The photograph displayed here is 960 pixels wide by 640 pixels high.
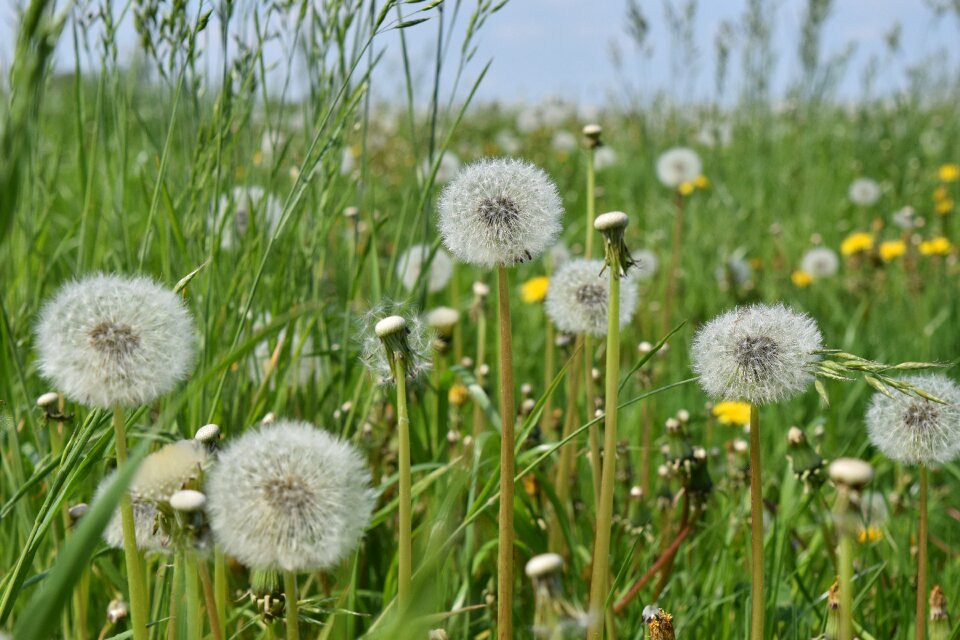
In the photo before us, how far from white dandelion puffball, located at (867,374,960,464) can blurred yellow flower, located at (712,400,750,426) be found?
3.50 ft

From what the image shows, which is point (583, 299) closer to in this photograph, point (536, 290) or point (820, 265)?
point (536, 290)

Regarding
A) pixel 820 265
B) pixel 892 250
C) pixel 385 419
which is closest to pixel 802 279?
pixel 820 265

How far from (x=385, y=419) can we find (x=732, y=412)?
969 mm

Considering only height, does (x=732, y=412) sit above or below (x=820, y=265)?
below

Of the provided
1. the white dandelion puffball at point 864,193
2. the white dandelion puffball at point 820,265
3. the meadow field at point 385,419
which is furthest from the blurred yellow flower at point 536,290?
the white dandelion puffball at point 864,193

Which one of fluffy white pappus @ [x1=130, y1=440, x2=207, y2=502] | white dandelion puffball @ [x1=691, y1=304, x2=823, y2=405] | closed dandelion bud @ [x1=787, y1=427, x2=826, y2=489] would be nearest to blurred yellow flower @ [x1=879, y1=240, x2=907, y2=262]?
closed dandelion bud @ [x1=787, y1=427, x2=826, y2=489]

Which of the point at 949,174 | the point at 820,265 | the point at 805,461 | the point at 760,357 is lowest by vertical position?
the point at 805,461

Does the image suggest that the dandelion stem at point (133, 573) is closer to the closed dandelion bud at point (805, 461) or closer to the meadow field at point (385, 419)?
the meadow field at point (385, 419)

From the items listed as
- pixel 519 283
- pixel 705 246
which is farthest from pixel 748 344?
pixel 705 246

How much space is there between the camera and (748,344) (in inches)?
45.9

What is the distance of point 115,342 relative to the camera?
1026 mm

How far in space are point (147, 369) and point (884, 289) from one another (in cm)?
372

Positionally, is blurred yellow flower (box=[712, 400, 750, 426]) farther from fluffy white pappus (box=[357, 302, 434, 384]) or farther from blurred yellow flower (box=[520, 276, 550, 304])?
fluffy white pappus (box=[357, 302, 434, 384])

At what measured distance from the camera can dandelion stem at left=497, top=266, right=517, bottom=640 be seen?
3.48 feet
